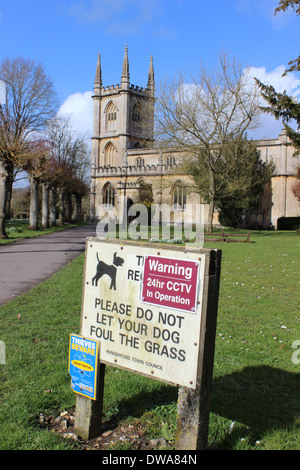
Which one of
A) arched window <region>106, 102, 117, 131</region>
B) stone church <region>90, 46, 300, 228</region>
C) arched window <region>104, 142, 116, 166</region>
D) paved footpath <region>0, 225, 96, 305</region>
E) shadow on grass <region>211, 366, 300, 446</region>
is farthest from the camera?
arched window <region>106, 102, 117, 131</region>

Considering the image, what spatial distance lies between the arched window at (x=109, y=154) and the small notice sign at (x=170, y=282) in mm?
62960

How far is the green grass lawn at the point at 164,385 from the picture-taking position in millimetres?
3238

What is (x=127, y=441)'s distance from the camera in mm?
3137

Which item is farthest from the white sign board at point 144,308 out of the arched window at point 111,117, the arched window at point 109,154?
the arched window at point 111,117

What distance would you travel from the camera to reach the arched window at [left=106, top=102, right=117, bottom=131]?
6506cm

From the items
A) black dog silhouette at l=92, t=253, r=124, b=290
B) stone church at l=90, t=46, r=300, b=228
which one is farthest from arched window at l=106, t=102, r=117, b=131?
black dog silhouette at l=92, t=253, r=124, b=290

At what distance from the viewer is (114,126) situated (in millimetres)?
65062

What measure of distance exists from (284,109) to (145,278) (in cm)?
1607

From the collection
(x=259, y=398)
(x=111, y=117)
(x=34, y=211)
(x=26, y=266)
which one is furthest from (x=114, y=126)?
(x=259, y=398)

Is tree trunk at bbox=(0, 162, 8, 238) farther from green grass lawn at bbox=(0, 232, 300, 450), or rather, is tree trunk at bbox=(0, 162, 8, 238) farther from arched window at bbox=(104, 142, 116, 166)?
arched window at bbox=(104, 142, 116, 166)

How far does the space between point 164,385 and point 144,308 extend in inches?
65.7

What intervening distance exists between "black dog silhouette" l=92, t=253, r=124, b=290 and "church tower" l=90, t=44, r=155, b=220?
57044mm

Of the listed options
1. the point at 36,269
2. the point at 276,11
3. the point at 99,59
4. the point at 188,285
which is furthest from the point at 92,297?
the point at 99,59

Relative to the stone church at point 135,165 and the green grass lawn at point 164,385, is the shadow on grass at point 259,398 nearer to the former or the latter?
the green grass lawn at point 164,385
